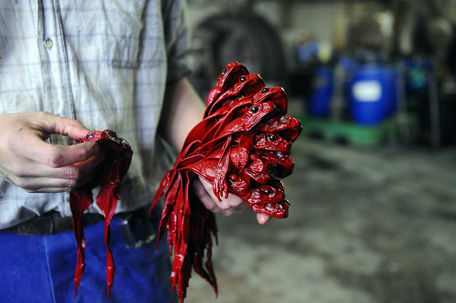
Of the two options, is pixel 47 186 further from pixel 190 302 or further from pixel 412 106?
pixel 412 106

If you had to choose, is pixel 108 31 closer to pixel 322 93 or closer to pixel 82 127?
pixel 82 127

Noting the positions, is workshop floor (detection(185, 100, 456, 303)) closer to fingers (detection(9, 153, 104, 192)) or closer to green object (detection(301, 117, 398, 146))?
green object (detection(301, 117, 398, 146))

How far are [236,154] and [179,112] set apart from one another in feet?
0.98

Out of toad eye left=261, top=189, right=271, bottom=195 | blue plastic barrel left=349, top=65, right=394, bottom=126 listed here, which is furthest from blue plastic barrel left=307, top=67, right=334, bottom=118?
toad eye left=261, top=189, right=271, bottom=195

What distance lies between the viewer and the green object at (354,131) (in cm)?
442

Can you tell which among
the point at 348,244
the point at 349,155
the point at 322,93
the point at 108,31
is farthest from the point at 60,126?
the point at 322,93

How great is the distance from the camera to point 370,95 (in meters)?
4.31

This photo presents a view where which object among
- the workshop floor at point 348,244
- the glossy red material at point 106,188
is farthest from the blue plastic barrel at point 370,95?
the glossy red material at point 106,188

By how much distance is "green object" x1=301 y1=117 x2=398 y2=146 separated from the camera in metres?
4.42

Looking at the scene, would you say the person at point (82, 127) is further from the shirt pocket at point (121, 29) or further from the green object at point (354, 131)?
the green object at point (354, 131)

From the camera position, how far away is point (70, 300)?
0.74m

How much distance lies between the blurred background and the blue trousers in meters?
1.18

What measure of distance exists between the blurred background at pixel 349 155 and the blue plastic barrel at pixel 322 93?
13 mm

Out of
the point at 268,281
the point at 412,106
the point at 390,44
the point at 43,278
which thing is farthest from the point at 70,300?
the point at 390,44
